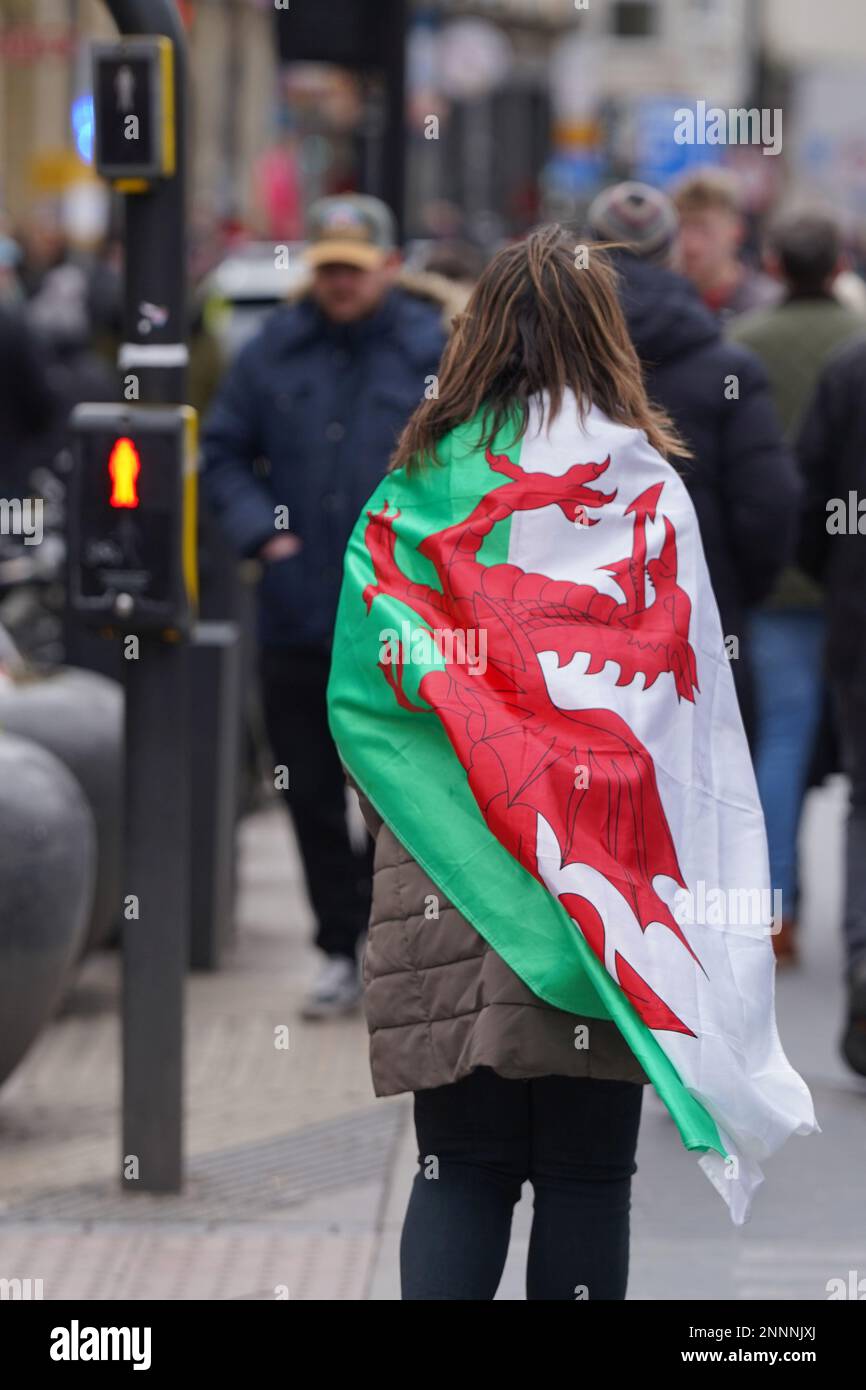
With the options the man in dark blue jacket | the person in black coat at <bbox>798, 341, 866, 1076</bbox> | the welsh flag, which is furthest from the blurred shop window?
the welsh flag

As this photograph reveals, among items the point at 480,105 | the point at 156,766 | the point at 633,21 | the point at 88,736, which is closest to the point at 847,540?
the point at 156,766

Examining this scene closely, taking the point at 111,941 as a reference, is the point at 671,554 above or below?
above

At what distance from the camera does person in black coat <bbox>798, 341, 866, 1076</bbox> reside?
6.52 m

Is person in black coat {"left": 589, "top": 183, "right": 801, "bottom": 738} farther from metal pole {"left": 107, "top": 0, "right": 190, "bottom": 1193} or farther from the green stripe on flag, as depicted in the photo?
the green stripe on flag

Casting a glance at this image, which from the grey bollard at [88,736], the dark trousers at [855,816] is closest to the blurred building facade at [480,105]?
the grey bollard at [88,736]

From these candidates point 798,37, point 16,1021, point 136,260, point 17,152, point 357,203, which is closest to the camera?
point 136,260

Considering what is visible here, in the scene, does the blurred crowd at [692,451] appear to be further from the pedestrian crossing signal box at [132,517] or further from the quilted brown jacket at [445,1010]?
the quilted brown jacket at [445,1010]

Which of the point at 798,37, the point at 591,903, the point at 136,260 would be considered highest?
the point at 798,37

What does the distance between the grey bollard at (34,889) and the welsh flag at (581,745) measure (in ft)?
7.44

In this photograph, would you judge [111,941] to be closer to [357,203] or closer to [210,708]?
[210,708]

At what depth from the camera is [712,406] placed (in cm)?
598

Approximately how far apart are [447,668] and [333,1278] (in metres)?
1.80

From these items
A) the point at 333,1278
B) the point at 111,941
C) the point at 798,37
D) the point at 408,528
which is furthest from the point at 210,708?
the point at 798,37

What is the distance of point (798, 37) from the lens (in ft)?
190
